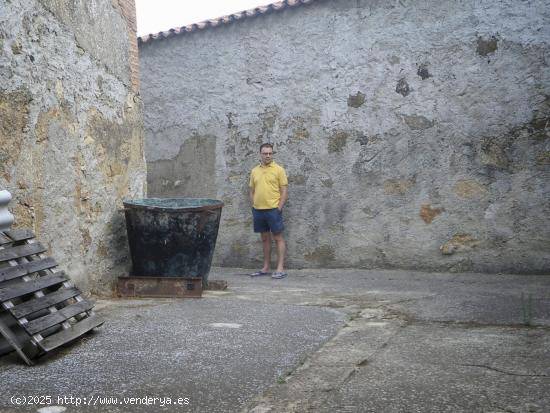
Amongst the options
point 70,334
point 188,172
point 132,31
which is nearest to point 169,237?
point 70,334

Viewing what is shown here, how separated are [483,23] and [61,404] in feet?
18.2

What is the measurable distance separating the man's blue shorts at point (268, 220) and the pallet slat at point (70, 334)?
11.3 feet

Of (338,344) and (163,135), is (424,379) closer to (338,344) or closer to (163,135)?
(338,344)

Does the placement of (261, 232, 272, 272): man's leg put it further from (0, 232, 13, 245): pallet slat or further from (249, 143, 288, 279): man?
(0, 232, 13, 245): pallet slat

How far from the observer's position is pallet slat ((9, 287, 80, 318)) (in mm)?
2861

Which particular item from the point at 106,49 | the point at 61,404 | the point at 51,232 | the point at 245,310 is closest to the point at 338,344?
the point at 245,310

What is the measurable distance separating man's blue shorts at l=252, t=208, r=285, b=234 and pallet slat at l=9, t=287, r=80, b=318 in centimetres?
346

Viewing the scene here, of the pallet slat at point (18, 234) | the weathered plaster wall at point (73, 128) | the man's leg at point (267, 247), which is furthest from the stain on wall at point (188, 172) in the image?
the pallet slat at point (18, 234)

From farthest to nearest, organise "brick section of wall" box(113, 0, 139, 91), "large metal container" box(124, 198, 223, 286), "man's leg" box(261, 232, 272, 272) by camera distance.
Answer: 1. "man's leg" box(261, 232, 272, 272)
2. "brick section of wall" box(113, 0, 139, 91)
3. "large metal container" box(124, 198, 223, 286)

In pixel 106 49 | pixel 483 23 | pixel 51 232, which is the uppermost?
pixel 483 23

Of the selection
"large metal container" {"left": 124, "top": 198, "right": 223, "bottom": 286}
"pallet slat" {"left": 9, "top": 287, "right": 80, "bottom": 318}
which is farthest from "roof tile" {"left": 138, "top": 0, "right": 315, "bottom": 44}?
"pallet slat" {"left": 9, "top": 287, "right": 80, "bottom": 318}

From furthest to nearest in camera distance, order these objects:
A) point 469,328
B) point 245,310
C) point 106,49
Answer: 1. point 106,49
2. point 245,310
3. point 469,328

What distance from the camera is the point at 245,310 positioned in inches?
165

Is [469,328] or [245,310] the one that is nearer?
[469,328]
